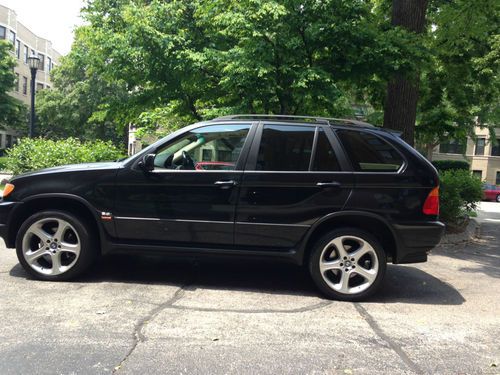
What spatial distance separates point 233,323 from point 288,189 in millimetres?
1460

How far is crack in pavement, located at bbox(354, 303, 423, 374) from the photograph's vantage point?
343 centimetres

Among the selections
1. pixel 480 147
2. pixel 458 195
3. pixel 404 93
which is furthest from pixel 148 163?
pixel 480 147

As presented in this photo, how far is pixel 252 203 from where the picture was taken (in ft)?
15.9

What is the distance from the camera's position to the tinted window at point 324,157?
4863 millimetres

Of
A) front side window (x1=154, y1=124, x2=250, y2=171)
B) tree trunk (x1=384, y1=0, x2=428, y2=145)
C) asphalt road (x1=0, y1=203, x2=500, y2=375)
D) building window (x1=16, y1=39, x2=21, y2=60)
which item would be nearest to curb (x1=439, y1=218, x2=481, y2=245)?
tree trunk (x1=384, y1=0, x2=428, y2=145)

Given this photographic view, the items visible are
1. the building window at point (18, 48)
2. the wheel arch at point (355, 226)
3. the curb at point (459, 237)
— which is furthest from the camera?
the building window at point (18, 48)

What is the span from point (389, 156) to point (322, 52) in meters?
3.62

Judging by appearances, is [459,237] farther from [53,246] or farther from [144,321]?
[53,246]

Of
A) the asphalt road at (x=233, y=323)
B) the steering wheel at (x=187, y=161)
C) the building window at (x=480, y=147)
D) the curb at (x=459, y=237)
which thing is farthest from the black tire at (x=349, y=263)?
the building window at (x=480, y=147)

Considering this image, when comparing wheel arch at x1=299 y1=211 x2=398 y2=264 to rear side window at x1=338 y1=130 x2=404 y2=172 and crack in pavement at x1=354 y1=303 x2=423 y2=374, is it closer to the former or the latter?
rear side window at x1=338 y1=130 x2=404 y2=172

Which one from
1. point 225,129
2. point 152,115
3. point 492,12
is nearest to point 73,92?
point 152,115

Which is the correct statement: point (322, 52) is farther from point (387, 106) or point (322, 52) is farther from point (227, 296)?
point (227, 296)

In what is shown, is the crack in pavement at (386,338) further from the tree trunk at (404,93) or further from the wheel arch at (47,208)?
the tree trunk at (404,93)

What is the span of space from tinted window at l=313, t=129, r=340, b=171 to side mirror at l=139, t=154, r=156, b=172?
168cm
